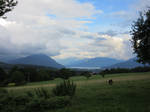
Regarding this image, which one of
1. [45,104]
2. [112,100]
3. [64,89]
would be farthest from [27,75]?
[45,104]

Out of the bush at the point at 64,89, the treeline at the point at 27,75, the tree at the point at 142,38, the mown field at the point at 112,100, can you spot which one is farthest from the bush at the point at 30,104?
the treeline at the point at 27,75

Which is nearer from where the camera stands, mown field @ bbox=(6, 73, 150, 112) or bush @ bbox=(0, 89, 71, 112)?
mown field @ bbox=(6, 73, 150, 112)

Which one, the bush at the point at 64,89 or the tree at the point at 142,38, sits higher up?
the tree at the point at 142,38

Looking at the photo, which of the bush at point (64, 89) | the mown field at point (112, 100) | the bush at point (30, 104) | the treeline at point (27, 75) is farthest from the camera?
the treeline at point (27, 75)

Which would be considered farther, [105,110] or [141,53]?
[141,53]

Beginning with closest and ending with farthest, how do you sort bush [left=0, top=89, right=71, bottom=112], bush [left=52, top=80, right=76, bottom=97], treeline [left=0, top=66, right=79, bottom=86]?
bush [left=0, top=89, right=71, bottom=112], bush [left=52, top=80, right=76, bottom=97], treeline [left=0, top=66, right=79, bottom=86]

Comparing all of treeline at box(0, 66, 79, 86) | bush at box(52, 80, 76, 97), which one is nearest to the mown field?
bush at box(52, 80, 76, 97)

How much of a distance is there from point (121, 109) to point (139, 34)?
840cm

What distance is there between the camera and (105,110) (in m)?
9.52

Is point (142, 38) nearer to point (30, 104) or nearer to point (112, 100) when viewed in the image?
point (112, 100)

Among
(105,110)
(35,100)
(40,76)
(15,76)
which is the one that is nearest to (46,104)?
(35,100)

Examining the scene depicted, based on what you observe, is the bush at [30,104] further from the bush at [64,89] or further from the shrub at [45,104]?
the bush at [64,89]

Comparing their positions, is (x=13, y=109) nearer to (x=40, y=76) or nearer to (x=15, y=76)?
(x=15, y=76)

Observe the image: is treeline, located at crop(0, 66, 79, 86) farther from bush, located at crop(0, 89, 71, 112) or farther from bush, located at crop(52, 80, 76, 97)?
bush, located at crop(0, 89, 71, 112)
